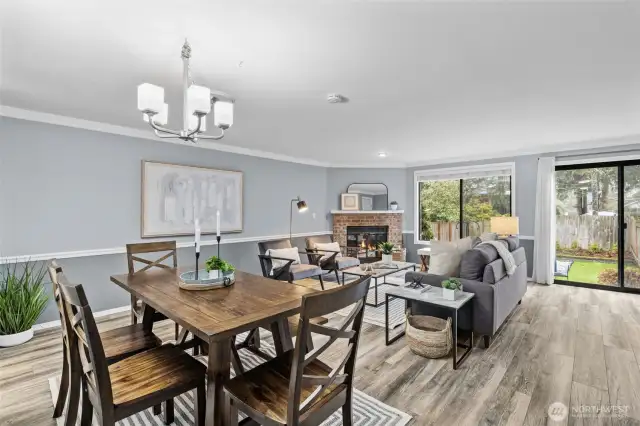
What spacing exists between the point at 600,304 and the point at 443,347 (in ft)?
10.1

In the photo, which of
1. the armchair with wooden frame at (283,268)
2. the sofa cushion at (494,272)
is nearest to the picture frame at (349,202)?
the armchair with wooden frame at (283,268)

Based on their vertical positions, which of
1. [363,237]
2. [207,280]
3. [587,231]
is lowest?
[363,237]

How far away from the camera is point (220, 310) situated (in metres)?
1.56

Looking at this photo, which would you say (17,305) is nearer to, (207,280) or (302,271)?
(207,280)

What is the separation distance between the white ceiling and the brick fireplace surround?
123 inches

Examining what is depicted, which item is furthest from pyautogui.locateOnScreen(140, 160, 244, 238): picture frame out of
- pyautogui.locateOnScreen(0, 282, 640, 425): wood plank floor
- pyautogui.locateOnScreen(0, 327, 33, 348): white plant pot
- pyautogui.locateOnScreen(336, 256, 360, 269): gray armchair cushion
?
pyautogui.locateOnScreen(336, 256, 360, 269): gray armchair cushion

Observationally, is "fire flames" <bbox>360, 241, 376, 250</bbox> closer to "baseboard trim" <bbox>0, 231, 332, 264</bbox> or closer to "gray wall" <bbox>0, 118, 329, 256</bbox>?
"baseboard trim" <bbox>0, 231, 332, 264</bbox>

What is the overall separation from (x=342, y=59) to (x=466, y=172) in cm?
472

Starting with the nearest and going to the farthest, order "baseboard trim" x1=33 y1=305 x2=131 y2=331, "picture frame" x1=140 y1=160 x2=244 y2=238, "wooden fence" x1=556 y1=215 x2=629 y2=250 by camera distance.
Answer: "baseboard trim" x1=33 y1=305 x2=131 y2=331 → "picture frame" x1=140 y1=160 x2=244 y2=238 → "wooden fence" x1=556 y1=215 x2=629 y2=250

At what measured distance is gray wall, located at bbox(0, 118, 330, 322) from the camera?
3121 millimetres

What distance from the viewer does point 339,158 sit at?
611 centimetres

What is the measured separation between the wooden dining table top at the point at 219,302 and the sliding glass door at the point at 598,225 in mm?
5341

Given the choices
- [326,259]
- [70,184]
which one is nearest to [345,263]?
[326,259]

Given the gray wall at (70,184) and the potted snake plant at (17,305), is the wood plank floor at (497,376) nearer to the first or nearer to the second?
the potted snake plant at (17,305)
